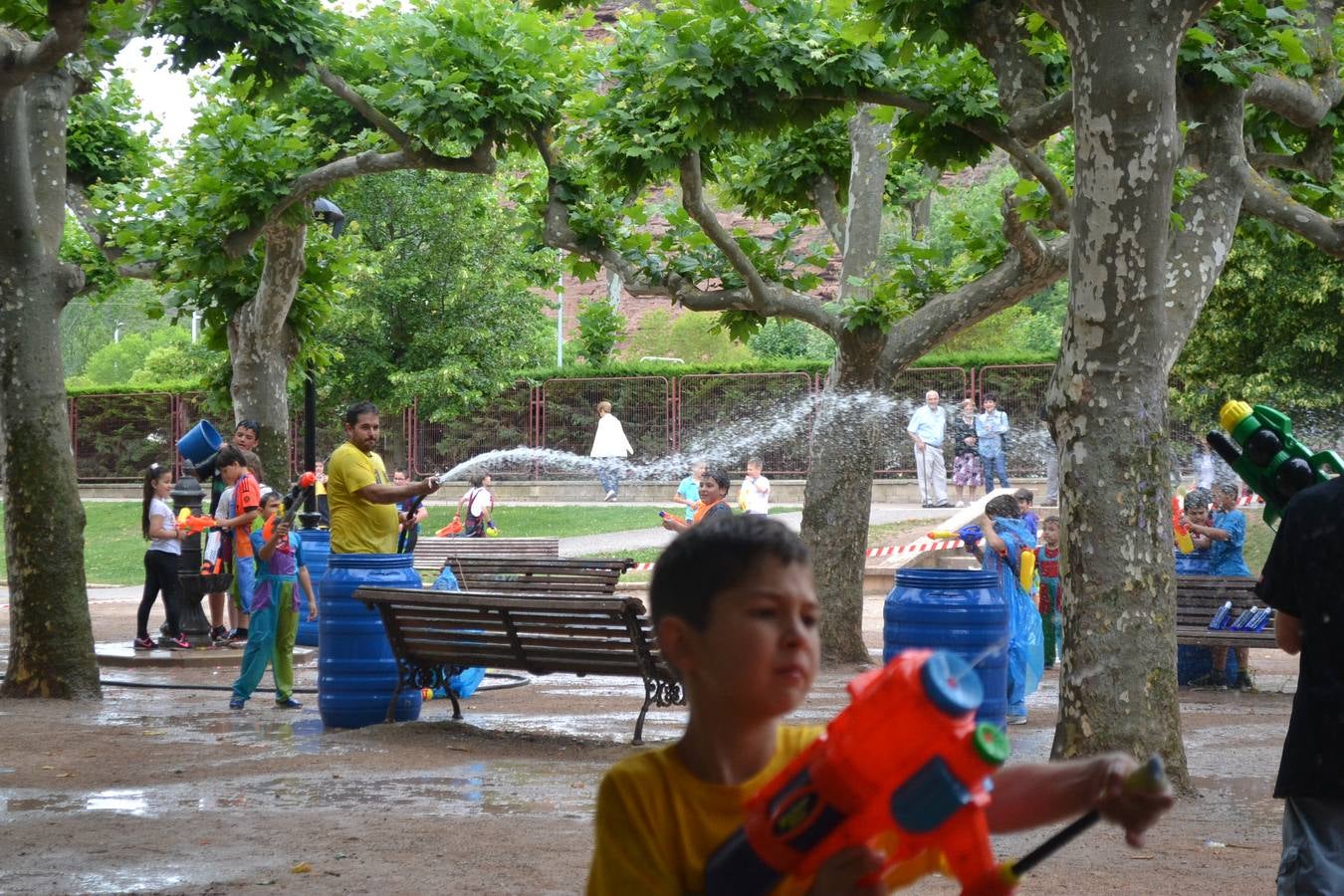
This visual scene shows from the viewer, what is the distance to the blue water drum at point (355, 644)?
9.77m

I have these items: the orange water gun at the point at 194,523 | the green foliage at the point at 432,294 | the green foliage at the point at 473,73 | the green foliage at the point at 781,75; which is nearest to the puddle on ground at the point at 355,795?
the orange water gun at the point at 194,523

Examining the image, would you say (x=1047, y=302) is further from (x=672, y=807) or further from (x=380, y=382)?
(x=672, y=807)

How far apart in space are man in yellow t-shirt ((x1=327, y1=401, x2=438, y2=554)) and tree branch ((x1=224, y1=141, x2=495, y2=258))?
574 cm

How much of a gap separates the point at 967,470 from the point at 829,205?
1359cm

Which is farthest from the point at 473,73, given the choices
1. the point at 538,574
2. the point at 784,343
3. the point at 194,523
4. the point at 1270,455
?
the point at 784,343

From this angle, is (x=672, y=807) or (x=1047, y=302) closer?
(x=672, y=807)

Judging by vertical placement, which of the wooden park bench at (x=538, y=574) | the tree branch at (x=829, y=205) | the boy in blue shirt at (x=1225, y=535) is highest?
the tree branch at (x=829, y=205)

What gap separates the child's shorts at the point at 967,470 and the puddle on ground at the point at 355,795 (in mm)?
20163

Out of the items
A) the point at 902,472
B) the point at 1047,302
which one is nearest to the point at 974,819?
the point at 902,472

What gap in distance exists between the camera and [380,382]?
120 feet

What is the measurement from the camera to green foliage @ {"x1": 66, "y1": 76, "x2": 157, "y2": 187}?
19750mm

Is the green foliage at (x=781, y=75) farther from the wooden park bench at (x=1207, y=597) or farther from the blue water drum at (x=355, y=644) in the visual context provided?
the blue water drum at (x=355, y=644)

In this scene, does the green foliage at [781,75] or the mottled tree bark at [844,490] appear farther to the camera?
the mottled tree bark at [844,490]

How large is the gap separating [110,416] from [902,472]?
68.2 ft
